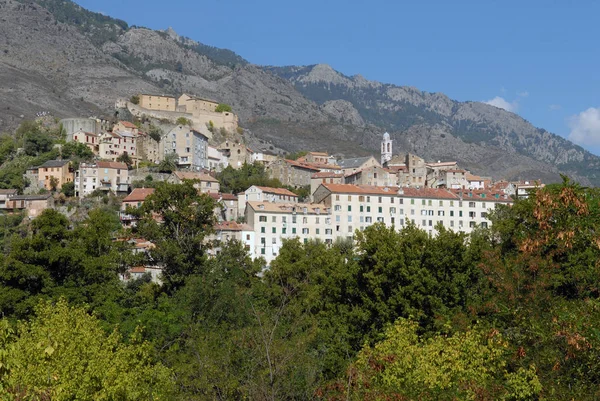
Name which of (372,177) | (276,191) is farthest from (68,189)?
(372,177)

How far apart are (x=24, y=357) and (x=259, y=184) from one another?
82093 mm

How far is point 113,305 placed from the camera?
37.9 meters

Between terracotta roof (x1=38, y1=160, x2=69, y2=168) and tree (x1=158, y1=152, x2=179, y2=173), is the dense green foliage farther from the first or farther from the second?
tree (x1=158, y1=152, x2=179, y2=173)

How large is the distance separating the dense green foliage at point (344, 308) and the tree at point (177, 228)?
0.34ft

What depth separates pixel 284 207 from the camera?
8138 centimetres

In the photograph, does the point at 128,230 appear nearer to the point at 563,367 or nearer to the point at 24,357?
the point at 24,357

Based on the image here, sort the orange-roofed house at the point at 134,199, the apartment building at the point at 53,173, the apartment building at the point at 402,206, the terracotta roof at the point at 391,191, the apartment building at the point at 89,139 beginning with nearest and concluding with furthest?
the apartment building at the point at 402,206
the terracotta roof at the point at 391,191
the orange-roofed house at the point at 134,199
the apartment building at the point at 53,173
the apartment building at the point at 89,139

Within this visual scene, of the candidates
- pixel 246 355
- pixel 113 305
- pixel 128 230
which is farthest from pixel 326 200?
pixel 246 355

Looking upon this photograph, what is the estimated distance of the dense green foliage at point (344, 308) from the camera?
16234mm

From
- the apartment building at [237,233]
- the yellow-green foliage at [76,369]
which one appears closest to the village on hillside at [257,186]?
the apartment building at [237,233]

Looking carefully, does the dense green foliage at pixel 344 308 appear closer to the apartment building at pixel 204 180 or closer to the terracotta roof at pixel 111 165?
the apartment building at pixel 204 180

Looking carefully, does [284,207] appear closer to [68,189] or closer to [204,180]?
[204,180]

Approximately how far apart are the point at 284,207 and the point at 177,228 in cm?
3396

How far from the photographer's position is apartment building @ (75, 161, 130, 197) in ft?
320
